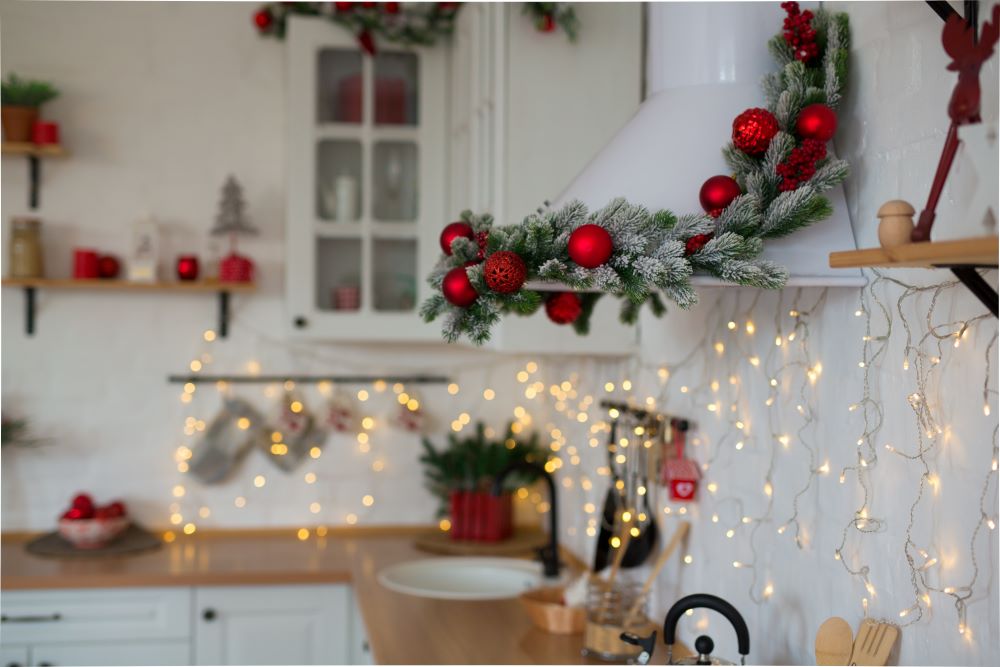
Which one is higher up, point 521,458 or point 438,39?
point 438,39

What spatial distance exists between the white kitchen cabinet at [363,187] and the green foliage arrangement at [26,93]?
70 cm

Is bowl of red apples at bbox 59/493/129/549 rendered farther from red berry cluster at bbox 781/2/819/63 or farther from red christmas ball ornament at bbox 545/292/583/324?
red berry cluster at bbox 781/2/819/63

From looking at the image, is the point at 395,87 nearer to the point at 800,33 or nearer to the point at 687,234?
the point at 800,33

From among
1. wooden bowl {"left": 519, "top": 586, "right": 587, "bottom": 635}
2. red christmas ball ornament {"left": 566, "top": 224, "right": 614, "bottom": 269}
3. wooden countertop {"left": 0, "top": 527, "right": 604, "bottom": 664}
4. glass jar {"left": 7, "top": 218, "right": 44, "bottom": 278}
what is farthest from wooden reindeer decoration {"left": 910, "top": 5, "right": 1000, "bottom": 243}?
glass jar {"left": 7, "top": 218, "right": 44, "bottom": 278}

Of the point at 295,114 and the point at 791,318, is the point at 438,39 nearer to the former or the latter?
the point at 295,114

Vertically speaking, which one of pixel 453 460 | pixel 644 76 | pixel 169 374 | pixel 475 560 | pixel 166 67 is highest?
pixel 166 67

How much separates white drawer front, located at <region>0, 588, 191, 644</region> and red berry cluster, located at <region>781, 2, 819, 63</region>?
2147 mm

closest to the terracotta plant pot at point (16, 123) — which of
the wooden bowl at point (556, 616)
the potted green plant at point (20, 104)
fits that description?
the potted green plant at point (20, 104)

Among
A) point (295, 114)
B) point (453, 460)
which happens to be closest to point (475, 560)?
point (453, 460)

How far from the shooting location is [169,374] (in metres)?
3.32

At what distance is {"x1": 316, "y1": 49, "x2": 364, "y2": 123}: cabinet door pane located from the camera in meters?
3.10

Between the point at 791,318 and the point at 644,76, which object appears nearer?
the point at 791,318

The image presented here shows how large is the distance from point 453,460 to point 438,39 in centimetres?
123

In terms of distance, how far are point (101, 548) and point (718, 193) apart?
2.29m
